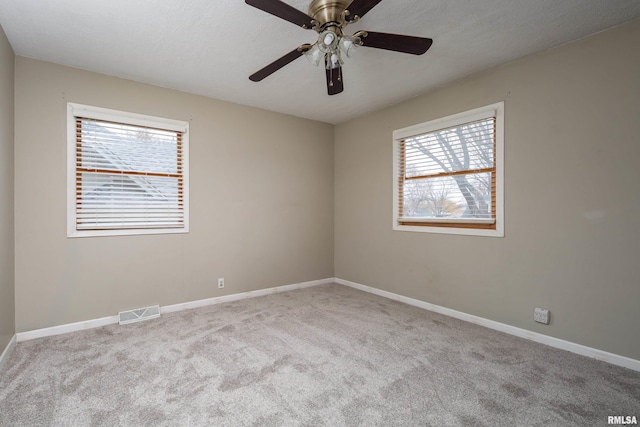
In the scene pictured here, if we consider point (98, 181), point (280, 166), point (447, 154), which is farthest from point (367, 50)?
point (98, 181)

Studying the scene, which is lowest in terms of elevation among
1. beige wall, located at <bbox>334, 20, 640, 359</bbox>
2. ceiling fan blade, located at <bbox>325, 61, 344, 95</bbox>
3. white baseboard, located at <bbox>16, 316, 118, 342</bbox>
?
white baseboard, located at <bbox>16, 316, 118, 342</bbox>

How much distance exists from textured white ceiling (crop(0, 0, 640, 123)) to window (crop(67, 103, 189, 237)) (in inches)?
19.4

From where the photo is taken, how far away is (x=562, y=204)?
2521 mm

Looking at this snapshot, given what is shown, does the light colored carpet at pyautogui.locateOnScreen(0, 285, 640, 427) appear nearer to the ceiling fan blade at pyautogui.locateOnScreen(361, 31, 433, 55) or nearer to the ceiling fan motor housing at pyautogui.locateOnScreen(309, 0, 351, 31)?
the ceiling fan blade at pyautogui.locateOnScreen(361, 31, 433, 55)

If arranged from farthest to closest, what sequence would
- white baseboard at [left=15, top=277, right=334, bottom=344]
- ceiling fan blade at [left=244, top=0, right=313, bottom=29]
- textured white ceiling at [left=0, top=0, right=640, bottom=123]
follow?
white baseboard at [left=15, top=277, right=334, bottom=344]
textured white ceiling at [left=0, top=0, right=640, bottom=123]
ceiling fan blade at [left=244, top=0, right=313, bottom=29]

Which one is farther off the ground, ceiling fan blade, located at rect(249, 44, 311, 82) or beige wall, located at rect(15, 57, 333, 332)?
ceiling fan blade, located at rect(249, 44, 311, 82)

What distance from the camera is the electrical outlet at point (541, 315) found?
8.48ft

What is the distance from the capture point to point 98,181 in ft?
10.0

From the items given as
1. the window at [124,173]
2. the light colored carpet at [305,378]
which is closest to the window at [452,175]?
the light colored carpet at [305,378]

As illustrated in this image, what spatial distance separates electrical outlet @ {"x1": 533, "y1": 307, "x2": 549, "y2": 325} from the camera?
8.48 ft

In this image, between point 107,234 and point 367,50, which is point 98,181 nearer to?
point 107,234

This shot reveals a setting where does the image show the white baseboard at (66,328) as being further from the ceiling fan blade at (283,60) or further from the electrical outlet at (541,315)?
the electrical outlet at (541,315)

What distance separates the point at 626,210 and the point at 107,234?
4.50 m

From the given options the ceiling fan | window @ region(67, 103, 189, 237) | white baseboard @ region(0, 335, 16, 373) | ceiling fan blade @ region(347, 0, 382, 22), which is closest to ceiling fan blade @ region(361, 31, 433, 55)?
the ceiling fan
